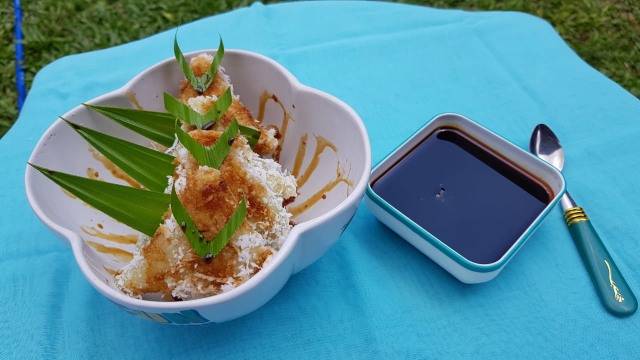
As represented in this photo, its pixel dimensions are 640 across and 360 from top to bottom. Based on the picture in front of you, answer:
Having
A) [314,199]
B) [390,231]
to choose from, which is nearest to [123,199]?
[314,199]

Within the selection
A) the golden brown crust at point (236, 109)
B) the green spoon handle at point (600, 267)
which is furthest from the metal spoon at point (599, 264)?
the golden brown crust at point (236, 109)

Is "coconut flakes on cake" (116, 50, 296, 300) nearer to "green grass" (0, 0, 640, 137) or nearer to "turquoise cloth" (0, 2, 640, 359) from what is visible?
"turquoise cloth" (0, 2, 640, 359)

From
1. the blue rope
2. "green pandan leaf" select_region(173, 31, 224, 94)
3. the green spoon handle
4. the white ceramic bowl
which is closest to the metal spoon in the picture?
the green spoon handle

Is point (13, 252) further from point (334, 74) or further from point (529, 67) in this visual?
point (529, 67)

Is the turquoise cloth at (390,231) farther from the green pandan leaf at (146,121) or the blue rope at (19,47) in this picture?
the blue rope at (19,47)

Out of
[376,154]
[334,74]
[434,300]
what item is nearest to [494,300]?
[434,300]
